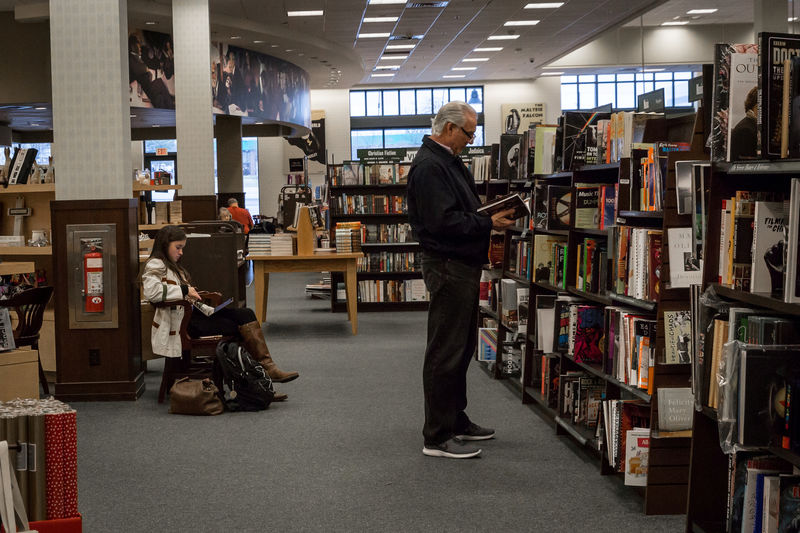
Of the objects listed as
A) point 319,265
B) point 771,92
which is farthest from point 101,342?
point 771,92

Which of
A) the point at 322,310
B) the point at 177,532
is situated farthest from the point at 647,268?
the point at 322,310

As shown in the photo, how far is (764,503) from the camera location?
2439 millimetres

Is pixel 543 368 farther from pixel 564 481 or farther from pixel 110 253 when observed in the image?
pixel 110 253

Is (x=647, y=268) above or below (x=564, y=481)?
above

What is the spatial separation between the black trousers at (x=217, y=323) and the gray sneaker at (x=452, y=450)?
215cm

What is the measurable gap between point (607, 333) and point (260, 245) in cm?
555

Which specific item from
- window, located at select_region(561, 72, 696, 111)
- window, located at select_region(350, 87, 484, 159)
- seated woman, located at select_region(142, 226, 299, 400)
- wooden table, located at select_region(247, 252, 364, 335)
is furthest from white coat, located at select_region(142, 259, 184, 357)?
window, located at select_region(350, 87, 484, 159)

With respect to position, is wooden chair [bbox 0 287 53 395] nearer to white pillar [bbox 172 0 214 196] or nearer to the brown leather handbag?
the brown leather handbag

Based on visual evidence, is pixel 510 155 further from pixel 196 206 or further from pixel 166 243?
pixel 196 206

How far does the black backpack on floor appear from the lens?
→ 5.74 m

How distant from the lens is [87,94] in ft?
19.9

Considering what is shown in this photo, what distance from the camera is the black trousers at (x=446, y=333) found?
436 cm

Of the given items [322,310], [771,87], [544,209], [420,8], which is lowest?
[322,310]

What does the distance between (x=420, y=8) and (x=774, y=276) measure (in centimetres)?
1242
